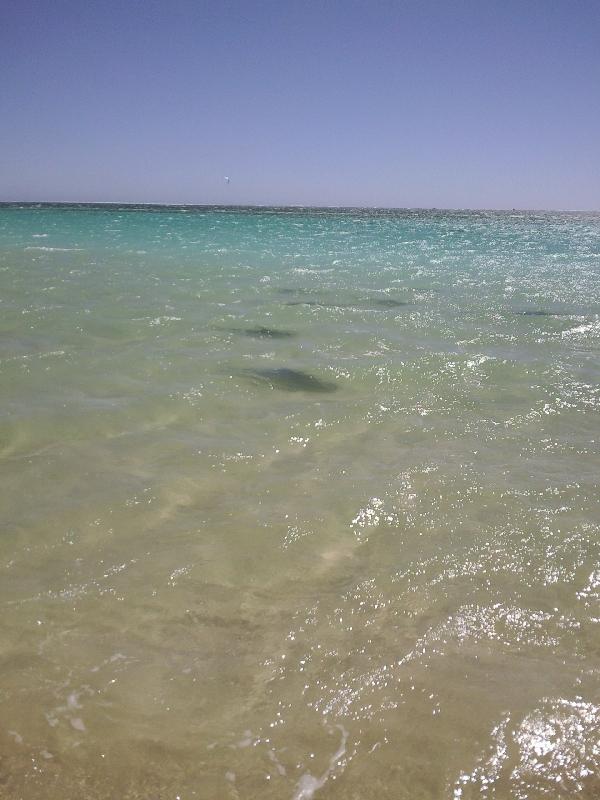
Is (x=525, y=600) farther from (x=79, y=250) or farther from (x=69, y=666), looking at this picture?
(x=79, y=250)

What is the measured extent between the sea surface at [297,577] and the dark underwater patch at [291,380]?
0.04 m

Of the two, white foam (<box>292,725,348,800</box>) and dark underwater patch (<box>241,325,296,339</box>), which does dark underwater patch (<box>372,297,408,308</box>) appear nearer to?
dark underwater patch (<box>241,325,296,339</box>)

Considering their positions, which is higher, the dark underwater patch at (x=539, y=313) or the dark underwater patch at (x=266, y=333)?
the dark underwater patch at (x=539, y=313)

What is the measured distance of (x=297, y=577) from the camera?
2963 mm

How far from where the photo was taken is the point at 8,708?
2123 millimetres

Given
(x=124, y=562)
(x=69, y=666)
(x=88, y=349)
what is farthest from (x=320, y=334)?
(x=69, y=666)

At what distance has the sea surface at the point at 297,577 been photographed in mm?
1977

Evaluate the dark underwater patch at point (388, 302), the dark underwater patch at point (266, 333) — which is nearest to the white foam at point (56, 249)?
the dark underwater patch at point (388, 302)

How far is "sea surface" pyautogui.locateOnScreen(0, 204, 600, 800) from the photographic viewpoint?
198 centimetres

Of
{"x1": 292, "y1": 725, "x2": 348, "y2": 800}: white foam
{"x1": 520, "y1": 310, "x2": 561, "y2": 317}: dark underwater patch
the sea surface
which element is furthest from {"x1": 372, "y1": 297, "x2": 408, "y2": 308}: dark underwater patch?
{"x1": 292, "y1": 725, "x2": 348, "y2": 800}: white foam

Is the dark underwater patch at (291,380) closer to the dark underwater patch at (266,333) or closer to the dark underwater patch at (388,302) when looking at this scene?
the dark underwater patch at (266,333)

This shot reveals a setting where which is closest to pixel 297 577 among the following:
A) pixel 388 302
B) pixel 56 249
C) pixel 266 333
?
pixel 266 333

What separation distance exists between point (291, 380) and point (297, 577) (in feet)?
11.6

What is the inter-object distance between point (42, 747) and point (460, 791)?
1464 millimetres
